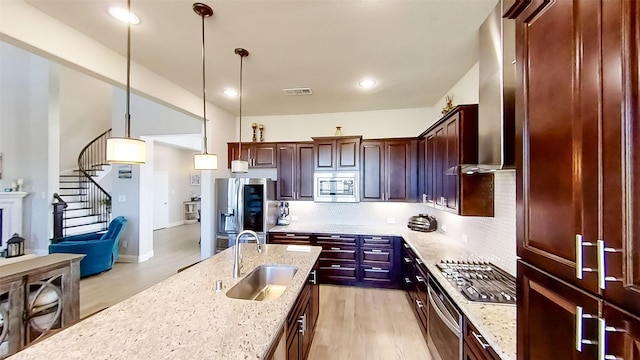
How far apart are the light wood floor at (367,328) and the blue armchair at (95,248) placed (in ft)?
13.5

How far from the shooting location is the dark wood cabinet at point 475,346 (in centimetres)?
137

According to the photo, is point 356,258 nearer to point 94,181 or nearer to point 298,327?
point 298,327

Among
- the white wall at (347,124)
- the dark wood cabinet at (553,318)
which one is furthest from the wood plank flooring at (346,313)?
the white wall at (347,124)

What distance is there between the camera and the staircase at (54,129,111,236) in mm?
6055

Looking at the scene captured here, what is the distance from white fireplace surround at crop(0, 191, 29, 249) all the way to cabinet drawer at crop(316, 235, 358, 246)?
554 cm

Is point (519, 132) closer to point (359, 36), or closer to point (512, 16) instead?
point (512, 16)

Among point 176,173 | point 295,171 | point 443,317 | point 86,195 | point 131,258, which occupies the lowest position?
point 131,258

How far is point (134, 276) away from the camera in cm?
475

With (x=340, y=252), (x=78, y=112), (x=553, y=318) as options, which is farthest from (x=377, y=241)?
(x=78, y=112)

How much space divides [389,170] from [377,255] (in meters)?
1.37

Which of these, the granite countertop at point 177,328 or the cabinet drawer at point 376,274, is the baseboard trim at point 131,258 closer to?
the granite countertop at point 177,328

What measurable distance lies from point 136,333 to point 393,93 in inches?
149

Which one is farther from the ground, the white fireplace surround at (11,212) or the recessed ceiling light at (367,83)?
the recessed ceiling light at (367,83)

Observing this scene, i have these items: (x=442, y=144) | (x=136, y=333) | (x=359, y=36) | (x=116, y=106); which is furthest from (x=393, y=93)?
(x=116, y=106)
